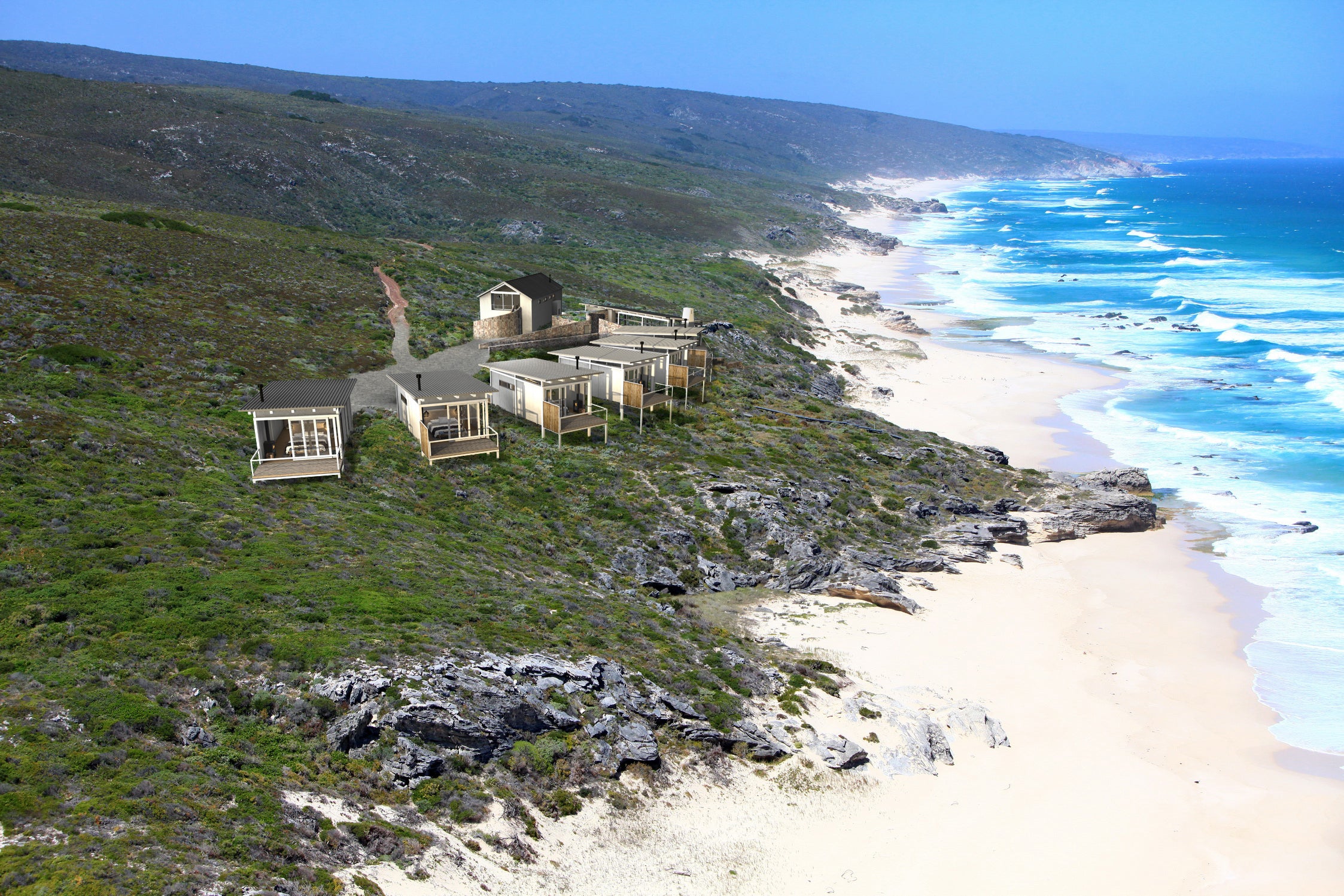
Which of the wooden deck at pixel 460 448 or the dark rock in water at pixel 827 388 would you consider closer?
the wooden deck at pixel 460 448

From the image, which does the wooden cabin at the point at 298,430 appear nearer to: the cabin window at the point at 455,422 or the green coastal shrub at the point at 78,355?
the cabin window at the point at 455,422

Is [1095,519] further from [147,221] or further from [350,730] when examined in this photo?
[147,221]

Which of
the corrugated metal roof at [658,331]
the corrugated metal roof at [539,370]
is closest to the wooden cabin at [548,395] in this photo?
Answer: the corrugated metal roof at [539,370]

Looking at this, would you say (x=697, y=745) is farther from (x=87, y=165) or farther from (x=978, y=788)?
(x=87, y=165)

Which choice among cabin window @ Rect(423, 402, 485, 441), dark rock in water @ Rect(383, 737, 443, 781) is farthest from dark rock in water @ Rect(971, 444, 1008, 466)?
dark rock in water @ Rect(383, 737, 443, 781)

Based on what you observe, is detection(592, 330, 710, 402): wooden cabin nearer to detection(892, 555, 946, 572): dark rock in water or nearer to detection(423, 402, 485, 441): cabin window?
detection(423, 402, 485, 441): cabin window

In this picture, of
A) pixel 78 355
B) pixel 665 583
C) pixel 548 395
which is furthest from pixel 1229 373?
pixel 78 355
